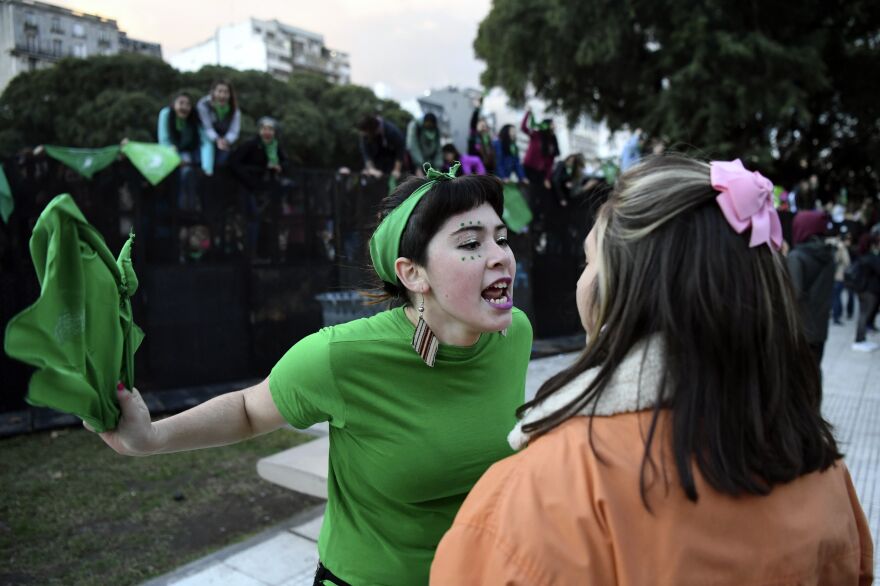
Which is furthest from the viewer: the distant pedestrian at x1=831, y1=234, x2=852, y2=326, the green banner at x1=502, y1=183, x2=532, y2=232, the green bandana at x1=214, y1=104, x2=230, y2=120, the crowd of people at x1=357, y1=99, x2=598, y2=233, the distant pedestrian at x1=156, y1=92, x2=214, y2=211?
the distant pedestrian at x1=831, y1=234, x2=852, y2=326

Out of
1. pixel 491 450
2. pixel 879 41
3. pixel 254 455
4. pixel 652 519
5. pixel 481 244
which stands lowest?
pixel 254 455

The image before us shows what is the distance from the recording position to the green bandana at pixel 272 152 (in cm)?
734

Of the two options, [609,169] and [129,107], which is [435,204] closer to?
[609,169]

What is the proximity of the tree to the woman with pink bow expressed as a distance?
54.4 feet

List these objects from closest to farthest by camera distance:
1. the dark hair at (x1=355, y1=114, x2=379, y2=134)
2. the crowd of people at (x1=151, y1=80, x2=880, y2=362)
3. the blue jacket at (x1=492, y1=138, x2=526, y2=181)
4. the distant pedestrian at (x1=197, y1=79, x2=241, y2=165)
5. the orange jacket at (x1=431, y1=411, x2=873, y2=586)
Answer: the orange jacket at (x1=431, y1=411, x2=873, y2=586) → the crowd of people at (x1=151, y1=80, x2=880, y2=362) → the distant pedestrian at (x1=197, y1=79, x2=241, y2=165) → the dark hair at (x1=355, y1=114, x2=379, y2=134) → the blue jacket at (x1=492, y1=138, x2=526, y2=181)

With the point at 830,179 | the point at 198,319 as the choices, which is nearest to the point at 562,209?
the point at 198,319

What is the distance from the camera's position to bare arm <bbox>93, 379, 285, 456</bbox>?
58.9 inches

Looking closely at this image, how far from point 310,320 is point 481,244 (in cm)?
616

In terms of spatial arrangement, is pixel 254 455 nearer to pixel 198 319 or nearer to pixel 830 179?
pixel 198 319

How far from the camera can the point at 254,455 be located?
547 cm

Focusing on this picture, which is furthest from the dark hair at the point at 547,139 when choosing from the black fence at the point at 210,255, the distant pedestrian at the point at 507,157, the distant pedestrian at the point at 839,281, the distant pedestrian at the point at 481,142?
the distant pedestrian at the point at 839,281

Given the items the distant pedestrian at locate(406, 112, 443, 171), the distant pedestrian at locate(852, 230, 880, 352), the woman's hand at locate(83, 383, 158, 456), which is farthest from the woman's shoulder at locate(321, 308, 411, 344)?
the distant pedestrian at locate(852, 230, 880, 352)

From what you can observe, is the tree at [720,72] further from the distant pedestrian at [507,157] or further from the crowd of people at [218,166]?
the crowd of people at [218,166]

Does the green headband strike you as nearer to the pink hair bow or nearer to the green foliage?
the pink hair bow
